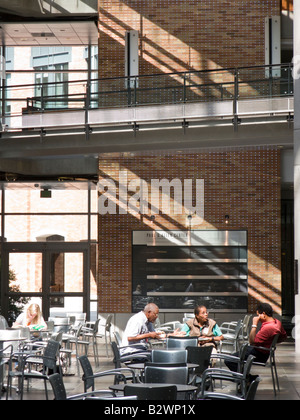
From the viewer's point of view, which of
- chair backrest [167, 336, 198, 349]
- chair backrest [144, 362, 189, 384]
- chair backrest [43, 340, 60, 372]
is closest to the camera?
chair backrest [144, 362, 189, 384]

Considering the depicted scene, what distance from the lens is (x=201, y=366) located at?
9391 mm

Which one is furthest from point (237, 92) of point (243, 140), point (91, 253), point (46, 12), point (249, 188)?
point (91, 253)

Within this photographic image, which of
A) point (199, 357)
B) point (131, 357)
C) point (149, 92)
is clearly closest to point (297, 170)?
point (149, 92)

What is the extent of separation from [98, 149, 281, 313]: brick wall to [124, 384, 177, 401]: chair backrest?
14495mm

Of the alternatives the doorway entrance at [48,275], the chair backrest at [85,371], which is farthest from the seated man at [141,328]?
the doorway entrance at [48,275]

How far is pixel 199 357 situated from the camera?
9.40 meters

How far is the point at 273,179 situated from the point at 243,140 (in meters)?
4.45

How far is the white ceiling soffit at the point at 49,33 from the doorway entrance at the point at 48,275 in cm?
632

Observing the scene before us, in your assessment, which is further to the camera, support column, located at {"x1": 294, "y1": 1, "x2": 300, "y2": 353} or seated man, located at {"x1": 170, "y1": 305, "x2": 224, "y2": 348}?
support column, located at {"x1": 294, "y1": 1, "x2": 300, "y2": 353}

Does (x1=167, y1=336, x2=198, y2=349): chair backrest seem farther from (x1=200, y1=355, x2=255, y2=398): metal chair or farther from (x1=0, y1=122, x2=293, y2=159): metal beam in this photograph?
(x1=0, y1=122, x2=293, y2=159): metal beam

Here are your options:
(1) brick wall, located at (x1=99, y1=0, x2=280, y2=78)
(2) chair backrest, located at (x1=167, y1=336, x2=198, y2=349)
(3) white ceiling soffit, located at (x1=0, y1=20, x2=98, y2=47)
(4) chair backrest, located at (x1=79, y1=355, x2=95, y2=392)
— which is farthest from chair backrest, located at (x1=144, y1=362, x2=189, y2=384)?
(3) white ceiling soffit, located at (x1=0, y1=20, x2=98, y2=47)

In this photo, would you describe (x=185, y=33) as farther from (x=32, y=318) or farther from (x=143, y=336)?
(x=143, y=336)

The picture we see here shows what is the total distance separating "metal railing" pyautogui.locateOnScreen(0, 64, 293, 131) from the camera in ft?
55.0

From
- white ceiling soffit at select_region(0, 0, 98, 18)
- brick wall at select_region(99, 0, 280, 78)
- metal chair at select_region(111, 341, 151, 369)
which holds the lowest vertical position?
metal chair at select_region(111, 341, 151, 369)
